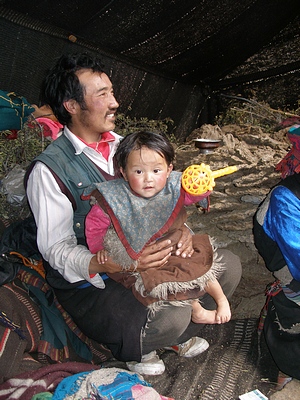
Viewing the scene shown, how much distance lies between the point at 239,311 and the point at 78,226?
1668 millimetres

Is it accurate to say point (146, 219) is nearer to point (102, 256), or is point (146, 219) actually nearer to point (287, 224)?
point (102, 256)

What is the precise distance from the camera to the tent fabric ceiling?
2803mm

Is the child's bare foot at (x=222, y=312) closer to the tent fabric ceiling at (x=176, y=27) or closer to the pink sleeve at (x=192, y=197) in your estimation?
the pink sleeve at (x=192, y=197)

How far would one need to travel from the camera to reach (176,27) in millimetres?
3637

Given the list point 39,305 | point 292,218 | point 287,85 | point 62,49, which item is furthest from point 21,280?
point 287,85

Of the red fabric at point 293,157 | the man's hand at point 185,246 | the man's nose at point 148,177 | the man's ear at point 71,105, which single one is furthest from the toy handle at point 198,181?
the man's ear at point 71,105

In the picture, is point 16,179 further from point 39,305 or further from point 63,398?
point 63,398

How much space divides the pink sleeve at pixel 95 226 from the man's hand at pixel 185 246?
39 centimetres

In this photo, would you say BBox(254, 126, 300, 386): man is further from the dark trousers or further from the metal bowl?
the metal bowl

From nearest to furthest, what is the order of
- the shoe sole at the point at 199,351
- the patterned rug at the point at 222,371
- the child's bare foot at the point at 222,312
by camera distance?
the child's bare foot at the point at 222,312 < the patterned rug at the point at 222,371 < the shoe sole at the point at 199,351

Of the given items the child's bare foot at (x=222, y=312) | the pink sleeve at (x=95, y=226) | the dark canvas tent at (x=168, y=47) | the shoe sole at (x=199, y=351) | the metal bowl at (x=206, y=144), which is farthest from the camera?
the metal bowl at (x=206, y=144)

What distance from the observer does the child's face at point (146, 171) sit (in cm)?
183

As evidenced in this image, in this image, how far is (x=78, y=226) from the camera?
2105 mm

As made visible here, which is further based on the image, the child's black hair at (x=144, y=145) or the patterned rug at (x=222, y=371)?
the patterned rug at (x=222, y=371)
